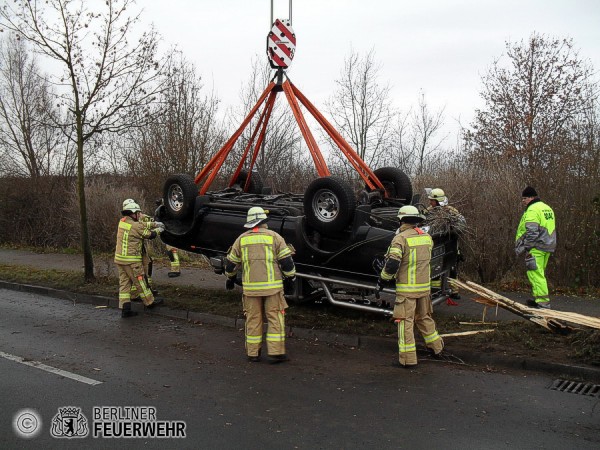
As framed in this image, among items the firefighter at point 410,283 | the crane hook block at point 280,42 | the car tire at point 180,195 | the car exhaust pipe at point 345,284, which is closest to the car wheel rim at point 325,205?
the car exhaust pipe at point 345,284

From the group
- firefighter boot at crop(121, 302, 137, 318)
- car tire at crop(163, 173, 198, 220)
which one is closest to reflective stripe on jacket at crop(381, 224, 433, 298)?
car tire at crop(163, 173, 198, 220)

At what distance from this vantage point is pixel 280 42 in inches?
335

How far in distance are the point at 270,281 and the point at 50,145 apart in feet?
60.4

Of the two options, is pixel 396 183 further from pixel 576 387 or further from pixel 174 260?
pixel 576 387

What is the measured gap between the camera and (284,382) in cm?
582

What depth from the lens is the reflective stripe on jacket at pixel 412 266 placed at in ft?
20.7

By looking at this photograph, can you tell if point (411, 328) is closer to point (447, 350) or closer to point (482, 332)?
point (447, 350)

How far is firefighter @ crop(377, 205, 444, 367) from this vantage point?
624cm

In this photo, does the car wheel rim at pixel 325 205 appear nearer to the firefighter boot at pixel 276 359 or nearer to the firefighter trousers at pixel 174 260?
the firefighter boot at pixel 276 359

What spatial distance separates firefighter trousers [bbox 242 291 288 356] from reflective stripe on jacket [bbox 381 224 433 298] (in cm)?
131

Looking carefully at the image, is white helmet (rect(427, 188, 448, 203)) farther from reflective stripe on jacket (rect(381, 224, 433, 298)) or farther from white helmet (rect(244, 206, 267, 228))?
white helmet (rect(244, 206, 267, 228))

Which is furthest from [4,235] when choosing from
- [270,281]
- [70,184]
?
[270,281]

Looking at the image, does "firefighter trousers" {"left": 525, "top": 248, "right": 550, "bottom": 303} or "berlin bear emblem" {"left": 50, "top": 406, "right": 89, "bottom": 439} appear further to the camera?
"firefighter trousers" {"left": 525, "top": 248, "right": 550, "bottom": 303}

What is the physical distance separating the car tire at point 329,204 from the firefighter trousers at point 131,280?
3.26 metres
